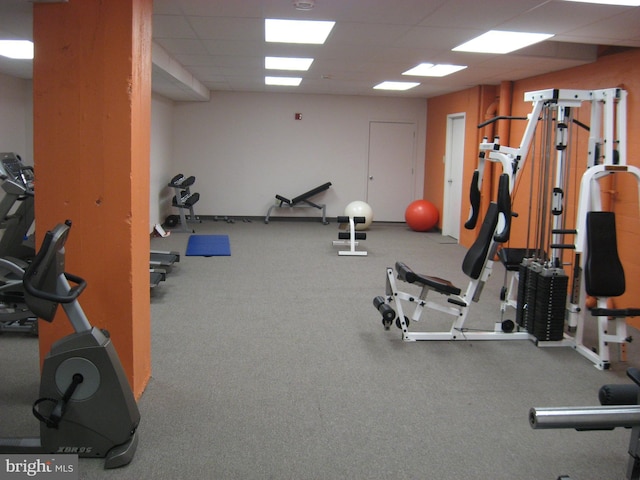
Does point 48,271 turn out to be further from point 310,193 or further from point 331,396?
point 310,193

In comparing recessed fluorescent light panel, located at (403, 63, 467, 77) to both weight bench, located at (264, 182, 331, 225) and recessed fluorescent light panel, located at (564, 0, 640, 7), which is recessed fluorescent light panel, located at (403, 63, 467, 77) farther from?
weight bench, located at (264, 182, 331, 225)

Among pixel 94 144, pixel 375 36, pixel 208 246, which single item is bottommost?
pixel 208 246

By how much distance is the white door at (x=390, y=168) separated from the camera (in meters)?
10.5

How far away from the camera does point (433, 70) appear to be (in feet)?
22.0

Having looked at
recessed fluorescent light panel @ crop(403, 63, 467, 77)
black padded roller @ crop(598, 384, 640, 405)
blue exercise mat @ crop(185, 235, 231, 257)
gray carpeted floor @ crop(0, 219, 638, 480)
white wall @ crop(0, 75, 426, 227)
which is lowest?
gray carpeted floor @ crop(0, 219, 638, 480)

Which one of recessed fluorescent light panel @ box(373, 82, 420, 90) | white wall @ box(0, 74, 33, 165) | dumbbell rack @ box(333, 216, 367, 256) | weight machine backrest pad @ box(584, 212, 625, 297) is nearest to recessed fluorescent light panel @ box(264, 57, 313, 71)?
recessed fluorescent light panel @ box(373, 82, 420, 90)

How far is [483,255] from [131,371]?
253 cm

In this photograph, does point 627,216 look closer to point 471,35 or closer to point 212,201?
point 471,35

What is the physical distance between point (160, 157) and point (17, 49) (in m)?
4.07

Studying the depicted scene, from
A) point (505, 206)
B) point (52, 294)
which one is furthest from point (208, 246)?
point (52, 294)

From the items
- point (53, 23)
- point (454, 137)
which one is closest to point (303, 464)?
point (53, 23)

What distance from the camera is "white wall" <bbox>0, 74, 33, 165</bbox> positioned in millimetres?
6746

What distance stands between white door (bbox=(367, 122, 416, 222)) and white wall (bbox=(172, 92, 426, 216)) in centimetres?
13

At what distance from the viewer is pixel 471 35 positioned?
4594mm
